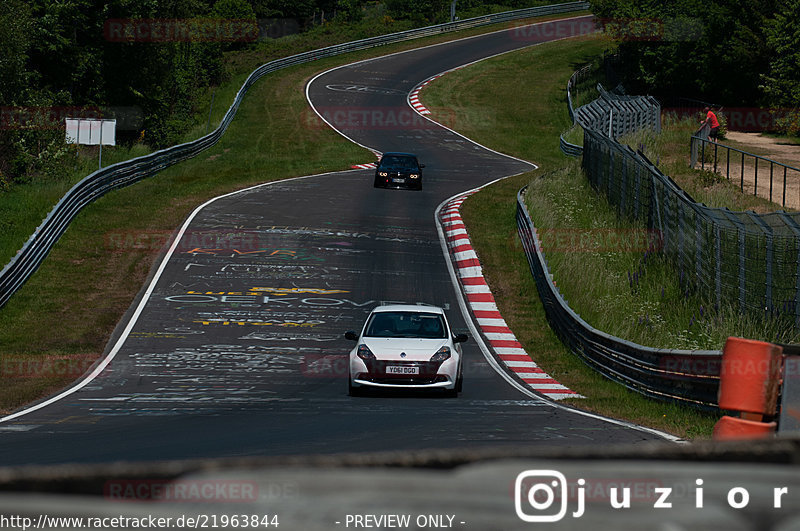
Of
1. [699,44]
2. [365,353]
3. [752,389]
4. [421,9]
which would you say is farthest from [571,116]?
[752,389]

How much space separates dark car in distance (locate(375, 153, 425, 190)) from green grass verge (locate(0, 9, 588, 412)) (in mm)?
5662

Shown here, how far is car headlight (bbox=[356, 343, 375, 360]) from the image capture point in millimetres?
15531

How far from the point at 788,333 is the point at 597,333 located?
4.66 meters

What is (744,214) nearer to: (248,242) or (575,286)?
(575,286)

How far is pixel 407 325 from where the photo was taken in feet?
55.8

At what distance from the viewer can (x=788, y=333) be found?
1396 centimetres

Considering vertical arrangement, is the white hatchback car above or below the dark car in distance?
below

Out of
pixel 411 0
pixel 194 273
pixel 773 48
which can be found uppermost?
pixel 411 0

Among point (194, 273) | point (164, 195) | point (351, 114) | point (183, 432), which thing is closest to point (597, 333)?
point (183, 432)

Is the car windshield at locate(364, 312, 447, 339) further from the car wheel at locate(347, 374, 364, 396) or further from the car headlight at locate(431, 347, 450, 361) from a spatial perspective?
the car wheel at locate(347, 374, 364, 396)

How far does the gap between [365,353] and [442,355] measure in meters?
1.23

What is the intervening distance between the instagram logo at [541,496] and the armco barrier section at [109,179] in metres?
Result: 22.1

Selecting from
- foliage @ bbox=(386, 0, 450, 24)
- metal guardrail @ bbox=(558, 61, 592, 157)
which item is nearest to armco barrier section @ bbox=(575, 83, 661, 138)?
metal guardrail @ bbox=(558, 61, 592, 157)

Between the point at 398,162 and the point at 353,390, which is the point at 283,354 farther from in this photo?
the point at 398,162
